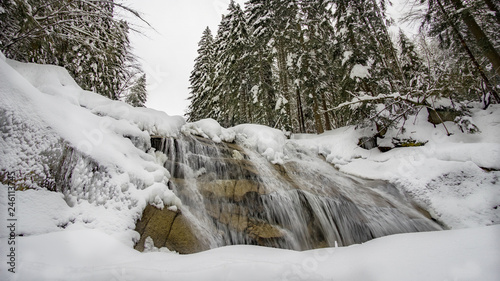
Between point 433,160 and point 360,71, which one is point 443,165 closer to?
point 433,160

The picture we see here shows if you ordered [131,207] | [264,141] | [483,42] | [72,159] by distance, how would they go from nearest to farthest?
[72,159], [131,207], [264,141], [483,42]

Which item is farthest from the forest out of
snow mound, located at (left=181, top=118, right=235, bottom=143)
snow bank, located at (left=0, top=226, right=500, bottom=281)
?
snow bank, located at (left=0, top=226, right=500, bottom=281)

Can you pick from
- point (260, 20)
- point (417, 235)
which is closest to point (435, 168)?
point (417, 235)

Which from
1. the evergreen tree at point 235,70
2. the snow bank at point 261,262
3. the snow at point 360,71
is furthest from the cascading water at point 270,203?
the evergreen tree at point 235,70

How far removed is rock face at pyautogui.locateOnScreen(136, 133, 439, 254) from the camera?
4391 mm

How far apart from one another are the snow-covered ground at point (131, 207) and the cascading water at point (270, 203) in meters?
0.62

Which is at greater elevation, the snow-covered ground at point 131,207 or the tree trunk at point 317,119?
the tree trunk at point 317,119

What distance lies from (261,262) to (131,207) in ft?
8.32

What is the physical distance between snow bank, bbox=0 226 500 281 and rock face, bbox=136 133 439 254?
4.22 feet

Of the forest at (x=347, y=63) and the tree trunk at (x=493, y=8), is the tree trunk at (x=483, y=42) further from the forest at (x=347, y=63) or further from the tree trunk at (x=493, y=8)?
the tree trunk at (x=493, y=8)

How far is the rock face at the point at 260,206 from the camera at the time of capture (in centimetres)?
439

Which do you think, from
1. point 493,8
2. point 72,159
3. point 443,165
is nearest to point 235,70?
point 493,8

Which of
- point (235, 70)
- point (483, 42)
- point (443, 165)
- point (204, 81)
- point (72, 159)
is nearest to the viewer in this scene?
point (72, 159)

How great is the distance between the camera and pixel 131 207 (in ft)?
11.6
